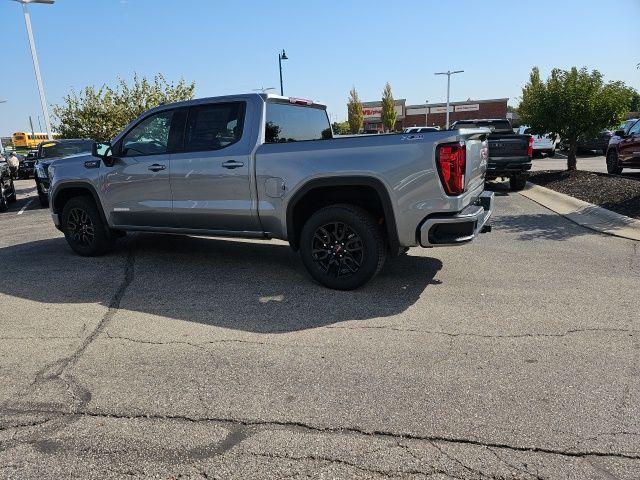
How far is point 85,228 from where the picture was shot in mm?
6715

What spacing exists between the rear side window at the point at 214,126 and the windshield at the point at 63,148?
10785 millimetres

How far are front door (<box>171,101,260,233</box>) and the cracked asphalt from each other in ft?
2.26

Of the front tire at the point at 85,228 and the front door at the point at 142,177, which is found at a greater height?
the front door at the point at 142,177

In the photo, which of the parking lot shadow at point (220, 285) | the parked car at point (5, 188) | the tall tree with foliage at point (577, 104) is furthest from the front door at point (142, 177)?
the tall tree with foliage at point (577, 104)

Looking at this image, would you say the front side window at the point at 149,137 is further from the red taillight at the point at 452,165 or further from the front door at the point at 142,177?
the red taillight at the point at 452,165

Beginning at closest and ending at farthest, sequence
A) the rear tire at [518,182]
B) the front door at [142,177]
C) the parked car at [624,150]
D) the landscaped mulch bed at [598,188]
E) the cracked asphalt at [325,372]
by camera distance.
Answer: the cracked asphalt at [325,372] < the front door at [142,177] < the landscaped mulch bed at [598,188] < the rear tire at [518,182] < the parked car at [624,150]

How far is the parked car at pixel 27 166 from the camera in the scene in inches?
812

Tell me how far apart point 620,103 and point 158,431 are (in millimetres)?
13396

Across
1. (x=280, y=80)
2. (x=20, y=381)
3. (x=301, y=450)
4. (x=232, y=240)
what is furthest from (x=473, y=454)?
(x=280, y=80)

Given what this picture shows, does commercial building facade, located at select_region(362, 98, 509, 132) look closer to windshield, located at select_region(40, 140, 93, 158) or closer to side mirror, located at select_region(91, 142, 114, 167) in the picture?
windshield, located at select_region(40, 140, 93, 158)

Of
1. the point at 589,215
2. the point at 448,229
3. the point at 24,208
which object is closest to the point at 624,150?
the point at 589,215

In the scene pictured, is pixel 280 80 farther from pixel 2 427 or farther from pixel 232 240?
pixel 2 427

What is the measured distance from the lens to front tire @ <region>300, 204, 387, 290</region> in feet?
15.8

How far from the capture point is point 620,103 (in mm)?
12359
